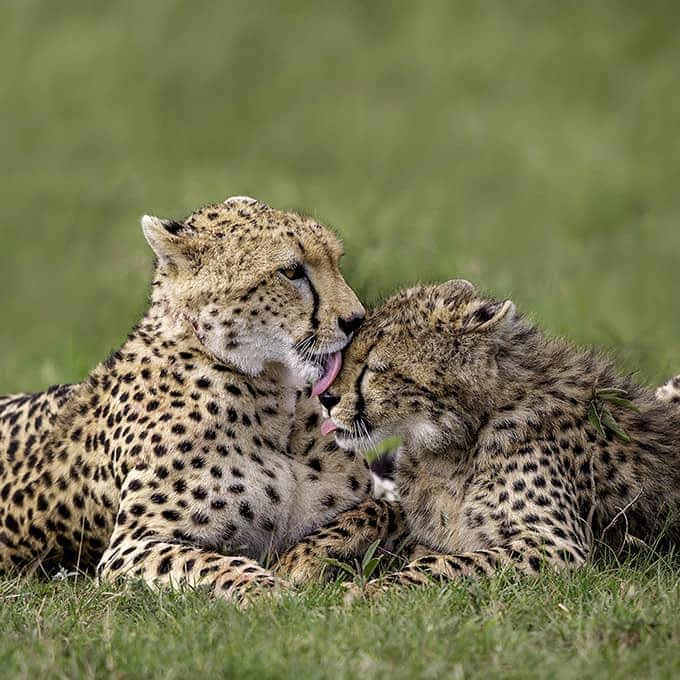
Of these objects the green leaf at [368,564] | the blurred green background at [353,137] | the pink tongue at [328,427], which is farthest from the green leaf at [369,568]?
the blurred green background at [353,137]

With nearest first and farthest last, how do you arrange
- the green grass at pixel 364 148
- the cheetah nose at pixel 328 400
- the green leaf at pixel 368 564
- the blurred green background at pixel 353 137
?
the green leaf at pixel 368 564 < the cheetah nose at pixel 328 400 < the green grass at pixel 364 148 < the blurred green background at pixel 353 137

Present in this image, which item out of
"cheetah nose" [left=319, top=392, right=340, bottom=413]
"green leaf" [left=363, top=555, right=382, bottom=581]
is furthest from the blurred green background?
"green leaf" [left=363, top=555, right=382, bottom=581]

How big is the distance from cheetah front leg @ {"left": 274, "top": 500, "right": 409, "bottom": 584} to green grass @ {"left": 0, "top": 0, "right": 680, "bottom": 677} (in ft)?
6.06

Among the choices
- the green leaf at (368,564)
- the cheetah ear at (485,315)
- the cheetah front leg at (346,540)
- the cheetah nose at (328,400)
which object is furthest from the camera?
the cheetah nose at (328,400)

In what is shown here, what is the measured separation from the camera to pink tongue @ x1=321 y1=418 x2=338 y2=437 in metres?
4.70

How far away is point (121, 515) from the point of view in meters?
4.61

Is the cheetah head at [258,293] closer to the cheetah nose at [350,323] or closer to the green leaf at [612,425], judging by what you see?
the cheetah nose at [350,323]

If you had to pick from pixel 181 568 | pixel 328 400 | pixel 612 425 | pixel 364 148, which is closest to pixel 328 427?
pixel 328 400

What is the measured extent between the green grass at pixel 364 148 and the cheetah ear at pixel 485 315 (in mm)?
1810

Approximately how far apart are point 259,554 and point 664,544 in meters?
1.30

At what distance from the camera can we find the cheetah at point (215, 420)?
4570 millimetres

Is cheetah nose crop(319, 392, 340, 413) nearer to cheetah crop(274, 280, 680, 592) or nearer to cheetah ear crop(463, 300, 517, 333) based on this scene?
cheetah crop(274, 280, 680, 592)

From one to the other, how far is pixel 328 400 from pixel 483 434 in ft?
1.67

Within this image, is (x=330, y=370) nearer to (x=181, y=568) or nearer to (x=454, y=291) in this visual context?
(x=454, y=291)
